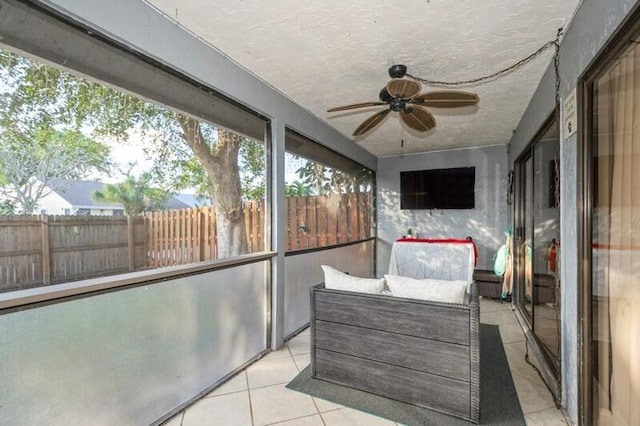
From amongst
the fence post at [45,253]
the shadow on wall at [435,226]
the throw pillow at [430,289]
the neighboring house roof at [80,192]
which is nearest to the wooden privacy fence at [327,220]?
the shadow on wall at [435,226]

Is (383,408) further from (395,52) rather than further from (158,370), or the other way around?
(395,52)

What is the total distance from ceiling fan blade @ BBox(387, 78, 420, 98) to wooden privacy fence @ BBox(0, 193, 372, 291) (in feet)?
4.92

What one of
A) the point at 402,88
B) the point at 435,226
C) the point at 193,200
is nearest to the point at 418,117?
the point at 402,88

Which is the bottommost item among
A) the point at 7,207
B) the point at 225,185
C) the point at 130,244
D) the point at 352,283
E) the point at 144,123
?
the point at 352,283

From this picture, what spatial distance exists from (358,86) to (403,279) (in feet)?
5.91

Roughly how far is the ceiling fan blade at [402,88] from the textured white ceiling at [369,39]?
0.30m

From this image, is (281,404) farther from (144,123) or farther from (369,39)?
(369,39)

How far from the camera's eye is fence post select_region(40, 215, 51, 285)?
142 cm

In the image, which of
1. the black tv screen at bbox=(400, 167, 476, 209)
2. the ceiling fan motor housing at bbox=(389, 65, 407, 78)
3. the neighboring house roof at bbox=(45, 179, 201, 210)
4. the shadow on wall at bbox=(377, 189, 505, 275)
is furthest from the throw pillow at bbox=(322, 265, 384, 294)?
the shadow on wall at bbox=(377, 189, 505, 275)

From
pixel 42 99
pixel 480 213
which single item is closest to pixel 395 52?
pixel 42 99

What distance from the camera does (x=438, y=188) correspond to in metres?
5.46

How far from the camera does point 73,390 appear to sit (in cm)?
149

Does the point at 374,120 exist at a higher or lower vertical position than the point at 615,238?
higher

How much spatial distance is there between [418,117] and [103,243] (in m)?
2.51
